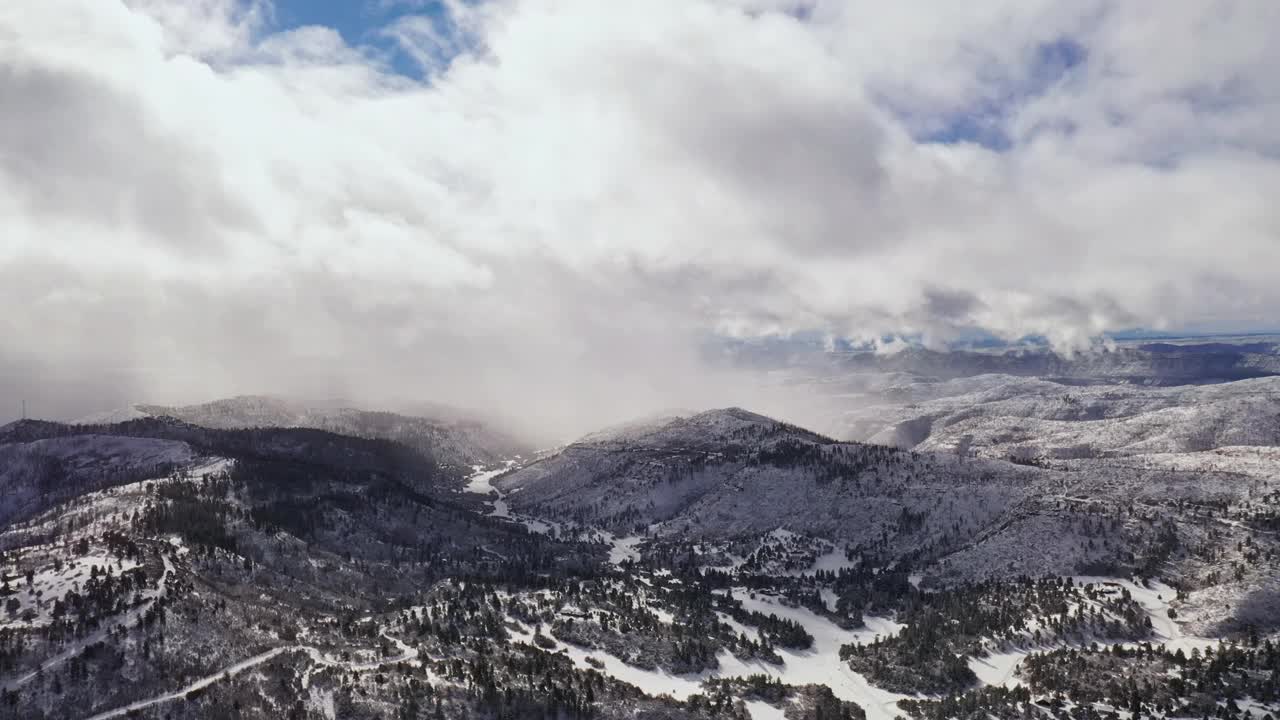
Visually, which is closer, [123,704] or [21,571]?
[123,704]

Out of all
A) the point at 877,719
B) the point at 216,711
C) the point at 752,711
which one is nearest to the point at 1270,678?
the point at 877,719

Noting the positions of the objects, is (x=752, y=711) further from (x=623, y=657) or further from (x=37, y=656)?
(x=37, y=656)

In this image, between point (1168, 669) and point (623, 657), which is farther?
point (623, 657)

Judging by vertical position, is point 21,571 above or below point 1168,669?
above

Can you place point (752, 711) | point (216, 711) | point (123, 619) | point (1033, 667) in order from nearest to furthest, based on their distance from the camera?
point (216, 711) → point (123, 619) → point (752, 711) → point (1033, 667)

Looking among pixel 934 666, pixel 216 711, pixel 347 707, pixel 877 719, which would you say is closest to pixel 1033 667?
pixel 934 666

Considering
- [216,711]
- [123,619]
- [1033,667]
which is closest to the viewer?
[216,711]

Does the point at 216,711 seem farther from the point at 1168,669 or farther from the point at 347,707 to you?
the point at 1168,669

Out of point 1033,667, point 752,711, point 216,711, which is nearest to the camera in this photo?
point 216,711

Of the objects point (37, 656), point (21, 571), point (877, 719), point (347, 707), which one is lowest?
point (877, 719)
